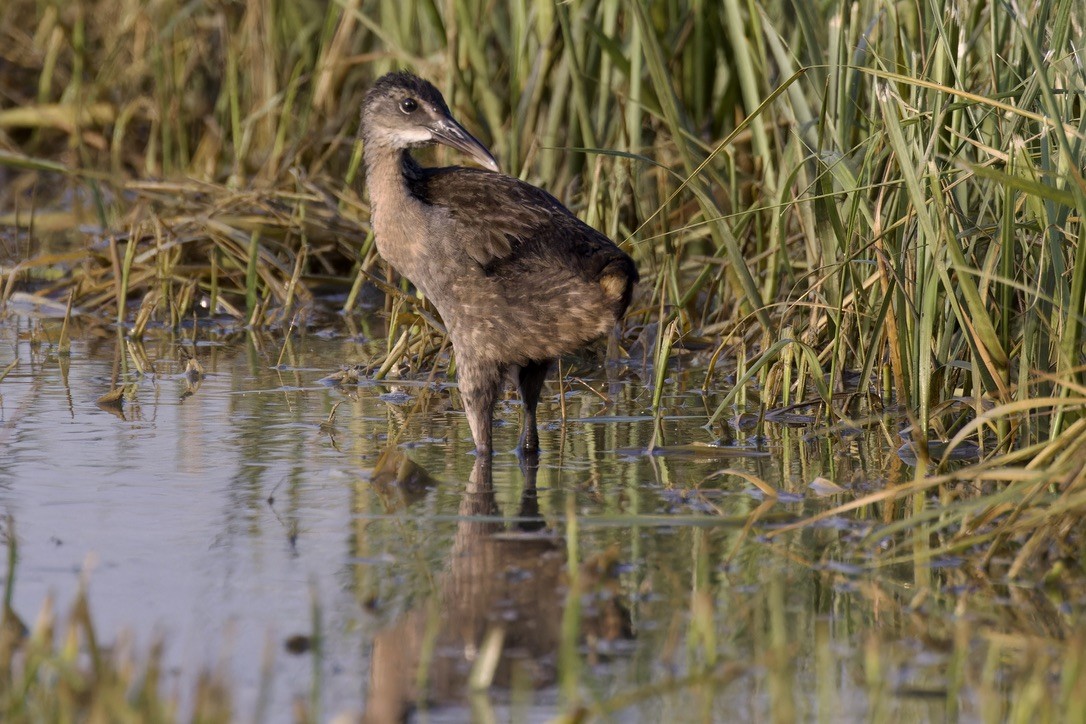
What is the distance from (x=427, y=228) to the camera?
4578 millimetres

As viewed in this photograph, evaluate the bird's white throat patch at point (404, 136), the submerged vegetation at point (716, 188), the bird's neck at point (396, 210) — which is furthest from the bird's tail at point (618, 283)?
the bird's white throat patch at point (404, 136)

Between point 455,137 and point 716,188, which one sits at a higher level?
point 716,188

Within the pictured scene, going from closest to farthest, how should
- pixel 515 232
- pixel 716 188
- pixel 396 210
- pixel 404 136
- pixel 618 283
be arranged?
1. pixel 618 283
2. pixel 515 232
3. pixel 396 210
4. pixel 404 136
5. pixel 716 188

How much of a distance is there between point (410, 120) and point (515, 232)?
2.39 feet

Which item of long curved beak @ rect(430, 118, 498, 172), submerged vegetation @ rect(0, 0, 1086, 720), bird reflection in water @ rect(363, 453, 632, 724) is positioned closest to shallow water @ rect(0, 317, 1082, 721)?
bird reflection in water @ rect(363, 453, 632, 724)

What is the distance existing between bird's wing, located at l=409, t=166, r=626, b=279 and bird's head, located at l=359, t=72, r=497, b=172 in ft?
0.80

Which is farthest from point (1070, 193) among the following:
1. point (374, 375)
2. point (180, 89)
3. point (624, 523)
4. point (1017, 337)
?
point (180, 89)

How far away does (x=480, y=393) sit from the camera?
4555mm

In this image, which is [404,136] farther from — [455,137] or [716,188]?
[716,188]

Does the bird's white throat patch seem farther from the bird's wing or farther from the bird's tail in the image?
the bird's tail

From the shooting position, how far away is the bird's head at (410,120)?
4.95 m

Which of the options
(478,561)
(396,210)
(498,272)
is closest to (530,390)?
(498,272)

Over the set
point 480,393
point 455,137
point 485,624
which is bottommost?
point 485,624

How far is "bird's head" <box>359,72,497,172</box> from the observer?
495 centimetres
